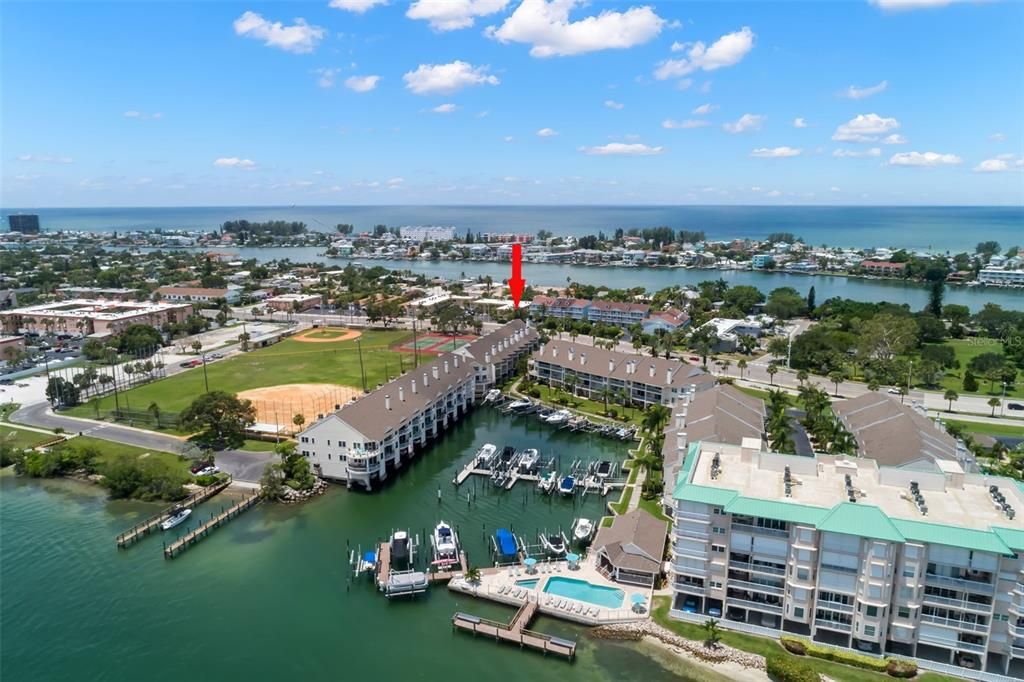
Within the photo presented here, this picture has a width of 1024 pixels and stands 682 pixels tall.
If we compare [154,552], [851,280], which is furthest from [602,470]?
[851,280]

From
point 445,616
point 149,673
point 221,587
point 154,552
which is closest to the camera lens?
point 149,673

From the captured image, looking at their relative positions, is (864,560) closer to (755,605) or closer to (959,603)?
(959,603)

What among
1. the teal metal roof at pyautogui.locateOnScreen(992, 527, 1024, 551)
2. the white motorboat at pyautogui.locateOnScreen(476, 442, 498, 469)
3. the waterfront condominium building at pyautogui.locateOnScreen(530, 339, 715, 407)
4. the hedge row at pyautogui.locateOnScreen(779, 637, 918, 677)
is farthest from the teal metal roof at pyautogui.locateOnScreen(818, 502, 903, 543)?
the waterfront condominium building at pyautogui.locateOnScreen(530, 339, 715, 407)

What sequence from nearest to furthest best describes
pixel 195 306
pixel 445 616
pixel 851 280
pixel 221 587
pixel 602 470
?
pixel 445 616 → pixel 221 587 → pixel 602 470 → pixel 195 306 → pixel 851 280

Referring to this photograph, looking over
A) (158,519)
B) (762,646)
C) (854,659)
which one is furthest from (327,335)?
(854,659)

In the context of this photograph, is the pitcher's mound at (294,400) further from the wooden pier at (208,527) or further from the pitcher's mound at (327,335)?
the pitcher's mound at (327,335)

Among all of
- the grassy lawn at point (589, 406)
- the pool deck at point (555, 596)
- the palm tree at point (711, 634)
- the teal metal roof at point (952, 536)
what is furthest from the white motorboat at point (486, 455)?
the teal metal roof at point (952, 536)

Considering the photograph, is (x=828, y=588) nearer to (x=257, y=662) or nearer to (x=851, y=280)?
(x=257, y=662)
